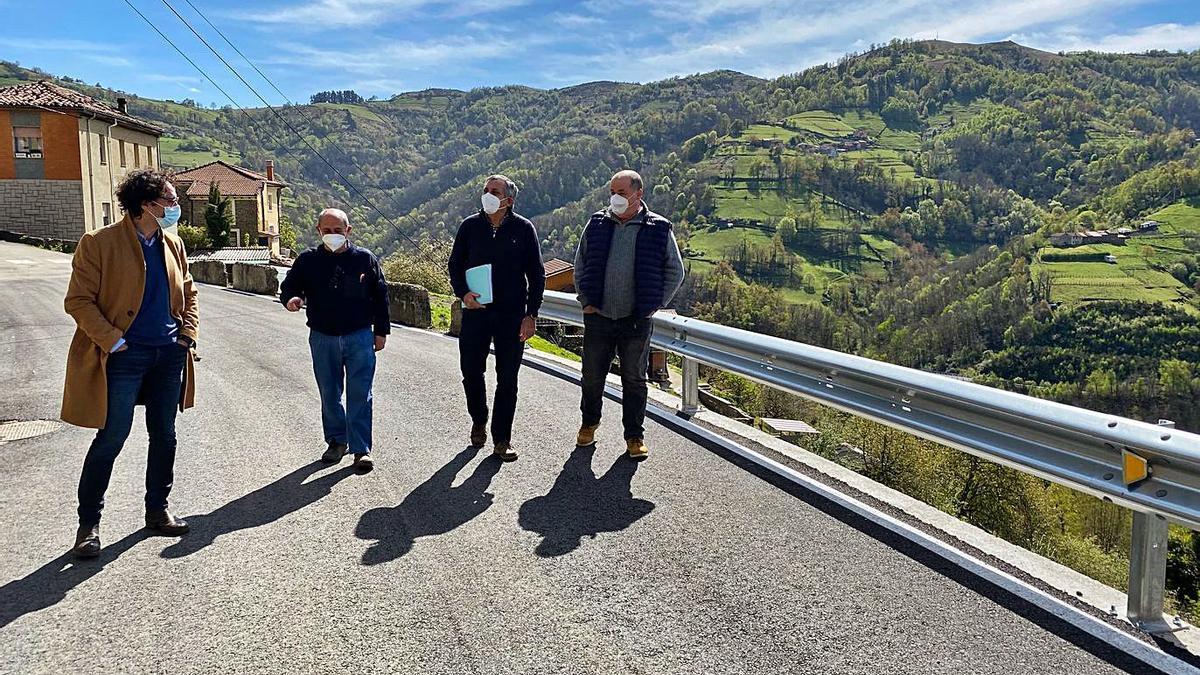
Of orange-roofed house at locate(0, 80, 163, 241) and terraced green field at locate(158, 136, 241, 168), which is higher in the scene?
terraced green field at locate(158, 136, 241, 168)

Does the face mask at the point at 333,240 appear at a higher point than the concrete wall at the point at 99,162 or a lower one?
lower

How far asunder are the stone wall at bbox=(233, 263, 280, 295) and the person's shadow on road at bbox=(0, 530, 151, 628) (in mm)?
20126

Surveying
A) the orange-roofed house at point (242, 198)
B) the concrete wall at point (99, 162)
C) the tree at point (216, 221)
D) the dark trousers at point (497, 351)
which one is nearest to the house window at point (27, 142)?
the concrete wall at point (99, 162)

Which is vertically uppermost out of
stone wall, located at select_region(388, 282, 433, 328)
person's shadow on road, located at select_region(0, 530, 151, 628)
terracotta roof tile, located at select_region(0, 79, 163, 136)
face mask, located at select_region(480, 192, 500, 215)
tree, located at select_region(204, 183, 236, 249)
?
terracotta roof tile, located at select_region(0, 79, 163, 136)

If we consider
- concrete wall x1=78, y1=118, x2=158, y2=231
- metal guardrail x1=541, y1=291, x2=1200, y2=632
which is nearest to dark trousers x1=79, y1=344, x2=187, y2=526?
metal guardrail x1=541, y1=291, x2=1200, y2=632

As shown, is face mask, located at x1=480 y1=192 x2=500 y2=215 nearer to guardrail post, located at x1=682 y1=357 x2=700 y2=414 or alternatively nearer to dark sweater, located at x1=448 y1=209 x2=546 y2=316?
dark sweater, located at x1=448 y1=209 x2=546 y2=316

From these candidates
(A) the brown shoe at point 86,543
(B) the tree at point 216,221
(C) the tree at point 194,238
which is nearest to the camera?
(A) the brown shoe at point 86,543

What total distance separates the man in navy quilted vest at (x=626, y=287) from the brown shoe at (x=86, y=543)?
322cm

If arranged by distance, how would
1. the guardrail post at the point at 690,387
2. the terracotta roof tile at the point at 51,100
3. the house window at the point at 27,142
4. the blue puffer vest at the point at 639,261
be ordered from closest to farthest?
the blue puffer vest at the point at 639,261 < the guardrail post at the point at 690,387 < the terracotta roof tile at the point at 51,100 < the house window at the point at 27,142

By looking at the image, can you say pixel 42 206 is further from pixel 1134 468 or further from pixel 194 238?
pixel 1134 468

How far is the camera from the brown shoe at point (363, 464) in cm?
579

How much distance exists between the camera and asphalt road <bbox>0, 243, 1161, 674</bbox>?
3242 mm

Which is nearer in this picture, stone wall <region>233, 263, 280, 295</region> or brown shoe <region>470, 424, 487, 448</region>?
brown shoe <region>470, 424, 487, 448</region>

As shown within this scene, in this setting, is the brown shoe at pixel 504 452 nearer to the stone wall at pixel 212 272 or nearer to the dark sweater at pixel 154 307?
the dark sweater at pixel 154 307
